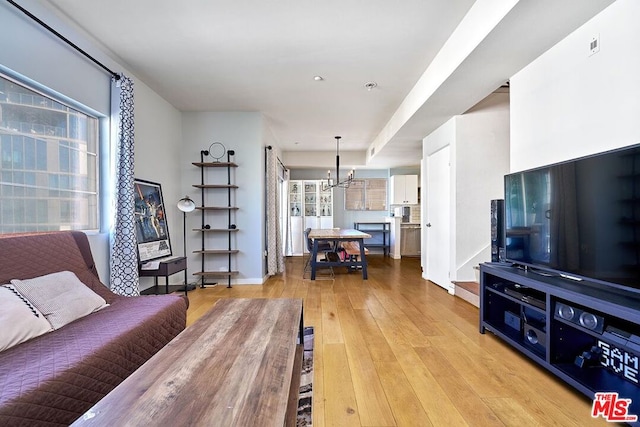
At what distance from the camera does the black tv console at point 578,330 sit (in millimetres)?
1417

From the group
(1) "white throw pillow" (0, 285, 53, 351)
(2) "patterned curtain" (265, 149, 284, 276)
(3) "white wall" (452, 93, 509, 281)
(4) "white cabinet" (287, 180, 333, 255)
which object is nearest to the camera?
(1) "white throw pillow" (0, 285, 53, 351)

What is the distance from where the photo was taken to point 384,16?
224 centimetres

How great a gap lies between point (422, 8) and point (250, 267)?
3.65 m

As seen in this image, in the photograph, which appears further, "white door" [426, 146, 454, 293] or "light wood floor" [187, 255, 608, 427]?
"white door" [426, 146, 454, 293]

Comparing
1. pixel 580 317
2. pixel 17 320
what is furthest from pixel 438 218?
pixel 17 320

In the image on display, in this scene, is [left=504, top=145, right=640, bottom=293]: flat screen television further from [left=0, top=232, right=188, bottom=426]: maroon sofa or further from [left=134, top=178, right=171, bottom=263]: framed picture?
[left=134, top=178, right=171, bottom=263]: framed picture

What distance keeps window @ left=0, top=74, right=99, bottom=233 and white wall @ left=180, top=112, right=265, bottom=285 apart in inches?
64.5

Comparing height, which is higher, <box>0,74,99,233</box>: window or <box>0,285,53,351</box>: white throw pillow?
<box>0,74,99,233</box>: window

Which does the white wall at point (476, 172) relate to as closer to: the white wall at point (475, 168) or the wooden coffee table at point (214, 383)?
the white wall at point (475, 168)

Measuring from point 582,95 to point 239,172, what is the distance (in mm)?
3781

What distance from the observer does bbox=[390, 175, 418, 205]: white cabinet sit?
7359 mm

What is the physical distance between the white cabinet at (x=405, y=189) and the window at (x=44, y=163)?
19.9ft

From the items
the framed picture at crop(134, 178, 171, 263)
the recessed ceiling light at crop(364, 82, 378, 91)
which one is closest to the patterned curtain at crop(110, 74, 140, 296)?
the framed picture at crop(134, 178, 171, 263)

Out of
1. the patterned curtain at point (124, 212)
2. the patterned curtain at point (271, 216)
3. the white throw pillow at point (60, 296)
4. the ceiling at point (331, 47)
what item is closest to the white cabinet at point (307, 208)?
the patterned curtain at point (271, 216)
